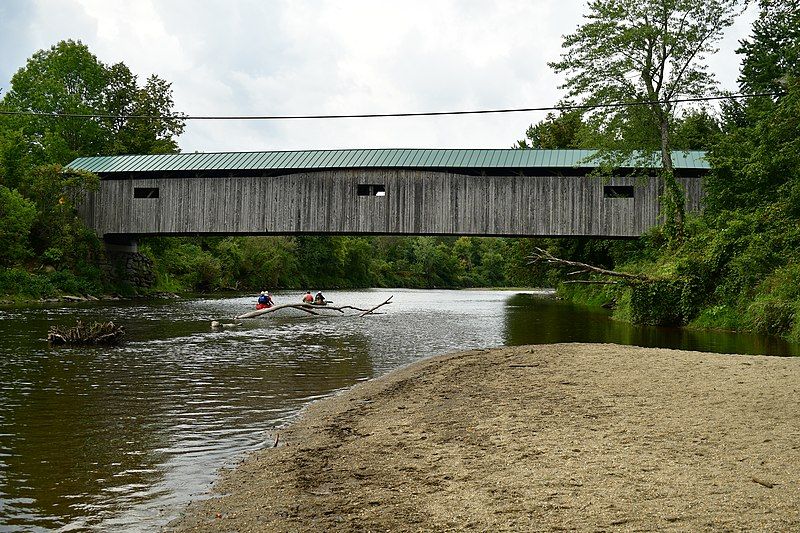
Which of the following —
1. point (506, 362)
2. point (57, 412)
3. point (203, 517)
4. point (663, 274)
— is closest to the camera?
point (203, 517)

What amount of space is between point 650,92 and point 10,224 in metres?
27.7

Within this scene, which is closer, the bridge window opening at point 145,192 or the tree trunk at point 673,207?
the tree trunk at point 673,207

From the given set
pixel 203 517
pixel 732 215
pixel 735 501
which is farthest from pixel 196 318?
pixel 735 501

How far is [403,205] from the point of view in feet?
93.1

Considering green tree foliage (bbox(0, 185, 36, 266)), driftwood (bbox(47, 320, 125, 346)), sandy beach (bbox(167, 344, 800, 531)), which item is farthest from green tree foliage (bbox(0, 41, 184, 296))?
sandy beach (bbox(167, 344, 800, 531))

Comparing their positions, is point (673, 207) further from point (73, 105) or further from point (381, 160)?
point (73, 105)

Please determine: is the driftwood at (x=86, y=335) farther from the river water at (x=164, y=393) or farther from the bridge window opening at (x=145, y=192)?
the bridge window opening at (x=145, y=192)

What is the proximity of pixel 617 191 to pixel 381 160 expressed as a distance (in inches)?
387

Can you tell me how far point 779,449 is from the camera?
4.98 metres

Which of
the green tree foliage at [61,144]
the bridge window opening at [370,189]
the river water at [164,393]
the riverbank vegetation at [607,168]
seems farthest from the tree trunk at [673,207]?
the green tree foliage at [61,144]

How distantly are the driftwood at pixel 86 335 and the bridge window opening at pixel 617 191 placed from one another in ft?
65.6

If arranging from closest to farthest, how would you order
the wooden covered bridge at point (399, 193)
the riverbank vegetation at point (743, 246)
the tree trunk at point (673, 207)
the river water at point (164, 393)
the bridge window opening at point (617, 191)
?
the river water at point (164, 393), the riverbank vegetation at point (743, 246), the tree trunk at point (673, 207), the wooden covered bridge at point (399, 193), the bridge window opening at point (617, 191)

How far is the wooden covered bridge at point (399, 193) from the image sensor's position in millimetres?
27359

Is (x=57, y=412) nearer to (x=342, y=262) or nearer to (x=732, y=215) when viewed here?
(x=732, y=215)
